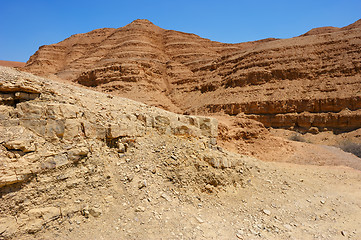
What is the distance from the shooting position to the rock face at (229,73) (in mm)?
21312

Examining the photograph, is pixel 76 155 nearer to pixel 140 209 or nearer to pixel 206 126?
pixel 140 209

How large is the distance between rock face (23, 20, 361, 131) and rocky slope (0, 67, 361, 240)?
16.5 metres

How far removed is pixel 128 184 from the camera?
4934 mm

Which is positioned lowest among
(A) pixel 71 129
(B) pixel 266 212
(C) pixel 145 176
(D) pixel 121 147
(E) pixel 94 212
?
(B) pixel 266 212

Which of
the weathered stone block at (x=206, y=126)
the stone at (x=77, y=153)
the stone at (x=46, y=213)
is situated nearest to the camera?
the stone at (x=46, y=213)

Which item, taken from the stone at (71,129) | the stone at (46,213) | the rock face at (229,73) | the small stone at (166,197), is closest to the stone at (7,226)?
the stone at (46,213)

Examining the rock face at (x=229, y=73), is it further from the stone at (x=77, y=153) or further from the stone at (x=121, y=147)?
the stone at (x=77, y=153)

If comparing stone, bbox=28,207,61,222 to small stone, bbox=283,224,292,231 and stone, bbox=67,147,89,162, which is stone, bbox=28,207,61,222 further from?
small stone, bbox=283,224,292,231

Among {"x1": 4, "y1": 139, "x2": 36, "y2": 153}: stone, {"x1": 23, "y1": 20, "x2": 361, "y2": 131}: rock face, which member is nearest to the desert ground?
{"x1": 4, "y1": 139, "x2": 36, "y2": 153}: stone

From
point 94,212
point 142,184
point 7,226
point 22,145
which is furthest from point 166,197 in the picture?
point 22,145

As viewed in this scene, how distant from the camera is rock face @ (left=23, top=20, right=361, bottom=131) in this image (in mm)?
21312

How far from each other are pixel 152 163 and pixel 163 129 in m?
1.23

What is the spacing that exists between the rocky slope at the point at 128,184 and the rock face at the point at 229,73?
16526 millimetres

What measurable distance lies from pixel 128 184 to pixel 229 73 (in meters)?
27.2
